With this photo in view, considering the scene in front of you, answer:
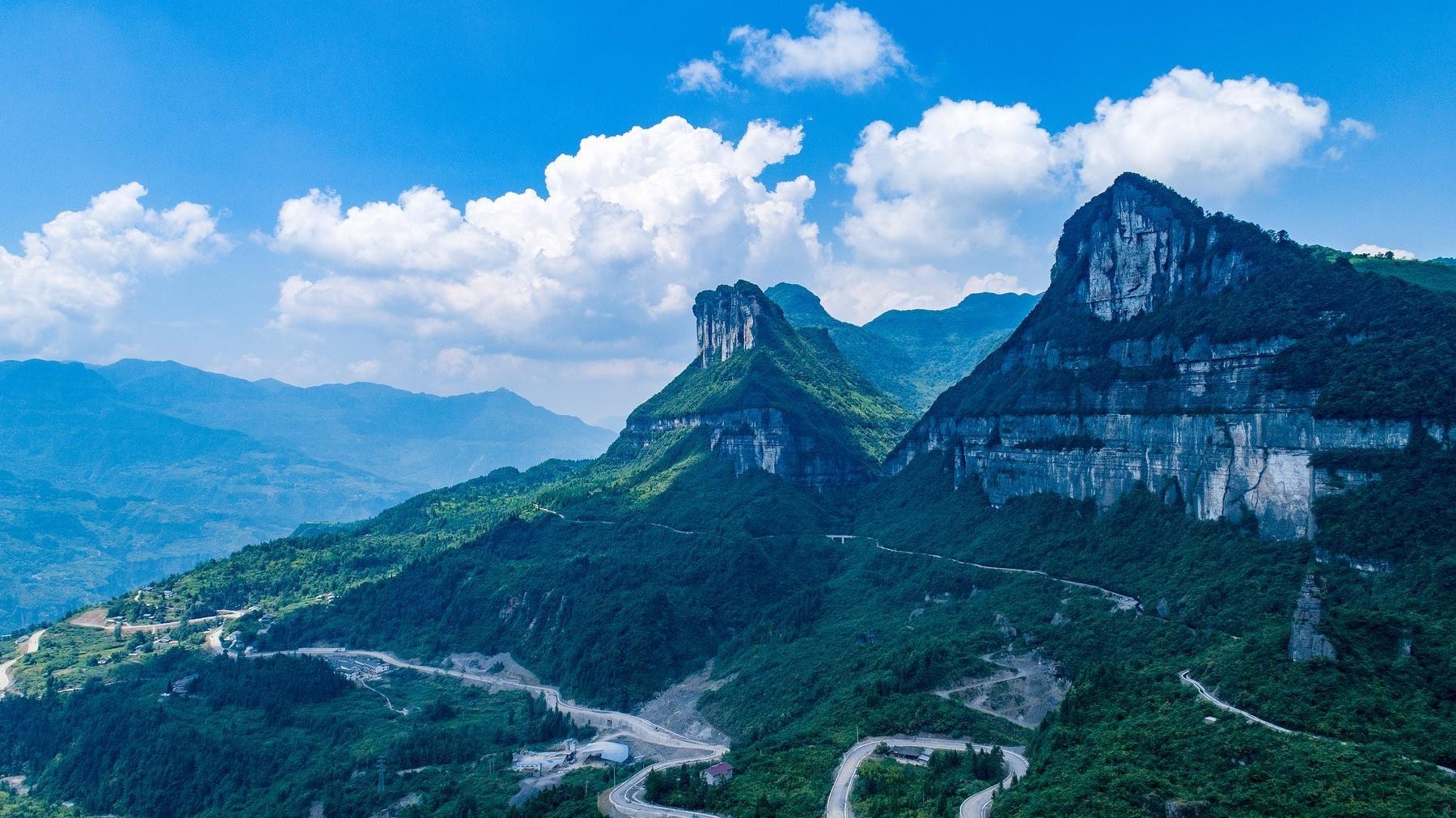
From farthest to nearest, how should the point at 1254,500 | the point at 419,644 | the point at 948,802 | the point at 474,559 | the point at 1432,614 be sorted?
the point at 474,559, the point at 419,644, the point at 1254,500, the point at 1432,614, the point at 948,802

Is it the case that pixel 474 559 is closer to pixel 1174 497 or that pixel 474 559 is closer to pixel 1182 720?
pixel 1174 497

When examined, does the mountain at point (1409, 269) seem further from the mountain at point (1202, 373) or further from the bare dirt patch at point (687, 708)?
the bare dirt patch at point (687, 708)

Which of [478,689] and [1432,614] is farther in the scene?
[478,689]

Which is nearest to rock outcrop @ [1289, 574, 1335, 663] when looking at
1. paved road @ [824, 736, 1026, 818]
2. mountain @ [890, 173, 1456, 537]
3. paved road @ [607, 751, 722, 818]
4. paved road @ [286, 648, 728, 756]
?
paved road @ [824, 736, 1026, 818]

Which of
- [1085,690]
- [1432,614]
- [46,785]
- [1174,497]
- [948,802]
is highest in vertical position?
[1174,497]

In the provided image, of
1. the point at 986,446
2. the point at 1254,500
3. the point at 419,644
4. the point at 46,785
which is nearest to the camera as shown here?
the point at 1254,500

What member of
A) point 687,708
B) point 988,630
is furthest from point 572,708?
point 988,630

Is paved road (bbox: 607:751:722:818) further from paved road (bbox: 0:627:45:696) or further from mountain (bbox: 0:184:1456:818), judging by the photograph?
paved road (bbox: 0:627:45:696)

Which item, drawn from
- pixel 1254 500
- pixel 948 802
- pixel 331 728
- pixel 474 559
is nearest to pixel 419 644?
pixel 474 559

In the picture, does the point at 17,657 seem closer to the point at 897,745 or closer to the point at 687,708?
the point at 687,708
